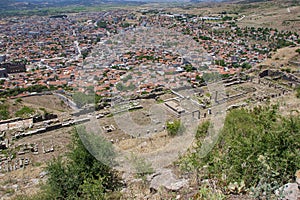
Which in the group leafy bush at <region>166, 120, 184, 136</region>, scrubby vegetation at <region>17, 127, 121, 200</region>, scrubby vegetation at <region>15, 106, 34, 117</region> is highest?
scrubby vegetation at <region>17, 127, 121, 200</region>

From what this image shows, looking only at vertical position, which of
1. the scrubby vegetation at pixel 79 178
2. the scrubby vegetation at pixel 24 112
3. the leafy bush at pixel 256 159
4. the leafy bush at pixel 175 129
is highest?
the leafy bush at pixel 256 159

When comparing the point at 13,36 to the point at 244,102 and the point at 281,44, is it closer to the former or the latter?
the point at 281,44

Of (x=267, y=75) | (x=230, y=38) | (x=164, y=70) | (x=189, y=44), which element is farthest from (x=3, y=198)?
(x=230, y=38)

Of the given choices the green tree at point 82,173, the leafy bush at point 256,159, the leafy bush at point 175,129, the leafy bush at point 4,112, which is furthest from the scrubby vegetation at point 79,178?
the leafy bush at point 4,112

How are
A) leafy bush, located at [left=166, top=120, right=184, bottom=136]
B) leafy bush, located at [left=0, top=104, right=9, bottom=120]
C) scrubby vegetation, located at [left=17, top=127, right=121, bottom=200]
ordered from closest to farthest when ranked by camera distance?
1. scrubby vegetation, located at [left=17, top=127, right=121, bottom=200]
2. leafy bush, located at [left=166, top=120, right=184, bottom=136]
3. leafy bush, located at [left=0, top=104, right=9, bottom=120]

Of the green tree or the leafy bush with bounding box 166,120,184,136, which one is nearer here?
the green tree

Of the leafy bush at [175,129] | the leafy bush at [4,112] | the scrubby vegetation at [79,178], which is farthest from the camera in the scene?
the leafy bush at [4,112]

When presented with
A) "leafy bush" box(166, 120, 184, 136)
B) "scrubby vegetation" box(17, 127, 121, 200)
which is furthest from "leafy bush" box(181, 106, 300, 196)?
"leafy bush" box(166, 120, 184, 136)

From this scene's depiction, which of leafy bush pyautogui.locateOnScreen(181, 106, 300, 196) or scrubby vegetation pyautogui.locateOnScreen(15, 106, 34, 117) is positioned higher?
leafy bush pyautogui.locateOnScreen(181, 106, 300, 196)

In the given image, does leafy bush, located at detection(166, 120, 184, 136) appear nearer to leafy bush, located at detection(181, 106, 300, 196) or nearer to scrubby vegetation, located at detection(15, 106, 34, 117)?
leafy bush, located at detection(181, 106, 300, 196)

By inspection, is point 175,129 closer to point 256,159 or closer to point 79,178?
point 79,178

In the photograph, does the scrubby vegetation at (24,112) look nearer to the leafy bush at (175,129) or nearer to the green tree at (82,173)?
the leafy bush at (175,129)
